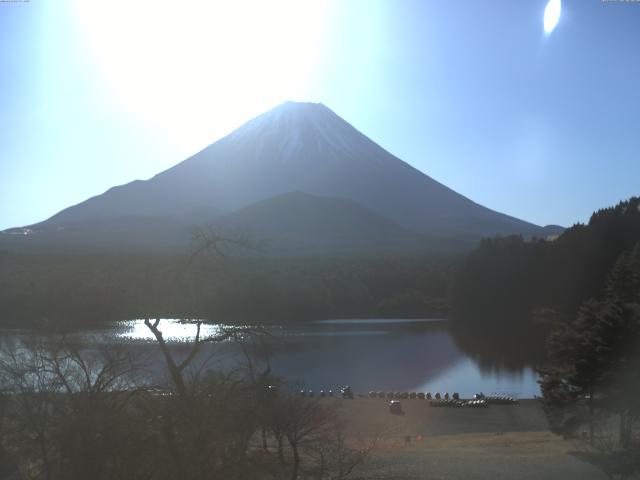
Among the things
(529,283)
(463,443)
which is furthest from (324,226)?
(463,443)

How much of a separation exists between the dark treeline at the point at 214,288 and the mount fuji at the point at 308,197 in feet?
65.2

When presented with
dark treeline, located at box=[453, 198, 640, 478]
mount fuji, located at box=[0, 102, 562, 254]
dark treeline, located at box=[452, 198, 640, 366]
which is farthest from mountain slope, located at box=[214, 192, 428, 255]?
dark treeline, located at box=[453, 198, 640, 478]

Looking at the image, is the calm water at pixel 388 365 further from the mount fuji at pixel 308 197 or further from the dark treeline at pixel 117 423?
the mount fuji at pixel 308 197

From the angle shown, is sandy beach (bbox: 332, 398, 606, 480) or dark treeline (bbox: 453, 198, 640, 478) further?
dark treeline (bbox: 453, 198, 640, 478)

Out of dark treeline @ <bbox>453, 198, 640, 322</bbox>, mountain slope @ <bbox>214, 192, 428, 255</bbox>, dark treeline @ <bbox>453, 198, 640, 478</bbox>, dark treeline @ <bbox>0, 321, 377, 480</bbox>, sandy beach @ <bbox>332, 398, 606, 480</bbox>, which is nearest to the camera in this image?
dark treeline @ <bbox>0, 321, 377, 480</bbox>

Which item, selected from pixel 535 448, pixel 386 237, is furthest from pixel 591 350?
pixel 386 237

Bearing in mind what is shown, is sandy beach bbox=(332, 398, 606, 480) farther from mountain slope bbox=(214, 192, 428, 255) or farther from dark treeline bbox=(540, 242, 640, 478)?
mountain slope bbox=(214, 192, 428, 255)

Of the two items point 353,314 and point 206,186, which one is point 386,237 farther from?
point 353,314

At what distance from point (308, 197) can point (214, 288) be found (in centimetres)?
8152

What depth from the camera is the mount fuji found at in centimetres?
8331

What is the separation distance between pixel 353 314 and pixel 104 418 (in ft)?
150

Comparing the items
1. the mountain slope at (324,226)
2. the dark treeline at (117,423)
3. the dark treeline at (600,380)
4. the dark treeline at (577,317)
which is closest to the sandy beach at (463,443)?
the dark treeline at (600,380)

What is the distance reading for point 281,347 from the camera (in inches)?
216

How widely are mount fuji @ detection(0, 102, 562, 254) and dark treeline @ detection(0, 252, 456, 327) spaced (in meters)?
19.9
